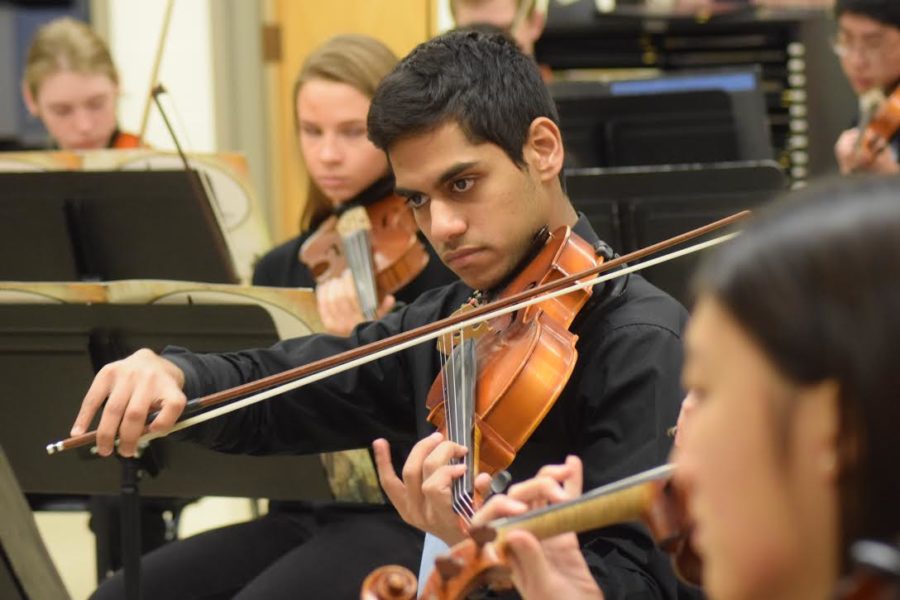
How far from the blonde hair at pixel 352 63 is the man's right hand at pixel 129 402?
39.8 inches

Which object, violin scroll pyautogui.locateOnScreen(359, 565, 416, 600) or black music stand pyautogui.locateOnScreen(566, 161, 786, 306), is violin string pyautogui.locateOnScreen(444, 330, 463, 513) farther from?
black music stand pyautogui.locateOnScreen(566, 161, 786, 306)

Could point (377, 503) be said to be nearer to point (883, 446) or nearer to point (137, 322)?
point (137, 322)

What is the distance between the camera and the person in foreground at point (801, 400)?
0.59 metres

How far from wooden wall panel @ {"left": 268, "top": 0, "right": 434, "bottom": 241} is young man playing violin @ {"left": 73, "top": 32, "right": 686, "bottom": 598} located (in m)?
3.32

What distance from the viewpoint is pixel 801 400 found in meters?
0.60

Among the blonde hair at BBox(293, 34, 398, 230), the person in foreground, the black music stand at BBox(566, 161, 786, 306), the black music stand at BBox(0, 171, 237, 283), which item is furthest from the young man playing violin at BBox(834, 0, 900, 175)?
the person in foreground

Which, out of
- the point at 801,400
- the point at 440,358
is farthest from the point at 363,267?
the point at 801,400

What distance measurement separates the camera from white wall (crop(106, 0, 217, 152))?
4750 millimetres

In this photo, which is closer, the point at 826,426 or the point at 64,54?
the point at 826,426

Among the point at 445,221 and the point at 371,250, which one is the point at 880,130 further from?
the point at 445,221

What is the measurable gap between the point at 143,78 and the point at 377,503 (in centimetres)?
322

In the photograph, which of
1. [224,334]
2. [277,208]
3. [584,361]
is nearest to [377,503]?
[224,334]

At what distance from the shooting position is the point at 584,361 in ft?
4.49

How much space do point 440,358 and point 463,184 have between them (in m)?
0.22
